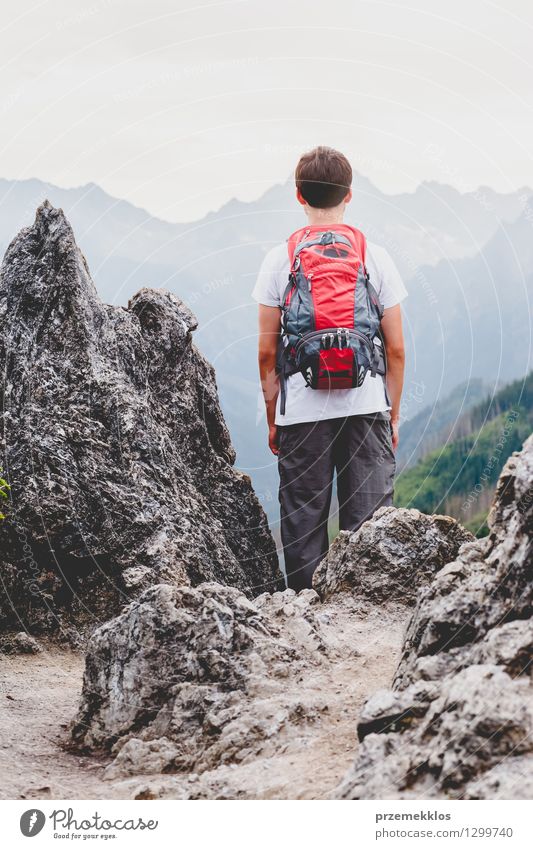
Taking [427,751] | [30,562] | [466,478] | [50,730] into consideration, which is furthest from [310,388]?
[466,478]

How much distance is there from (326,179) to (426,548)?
4119 millimetres

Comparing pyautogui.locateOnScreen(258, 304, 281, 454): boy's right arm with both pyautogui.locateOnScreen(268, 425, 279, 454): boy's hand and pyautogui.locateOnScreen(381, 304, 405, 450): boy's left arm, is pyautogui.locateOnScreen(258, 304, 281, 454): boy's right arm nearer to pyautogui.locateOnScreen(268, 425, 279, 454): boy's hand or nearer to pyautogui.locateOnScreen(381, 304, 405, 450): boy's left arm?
pyautogui.locateOnScreen(268, 425, 279, 454): boy's hand

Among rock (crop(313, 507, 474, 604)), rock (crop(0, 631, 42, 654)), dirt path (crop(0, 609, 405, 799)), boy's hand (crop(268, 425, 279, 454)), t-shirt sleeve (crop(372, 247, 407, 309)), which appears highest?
t-shirt sleeve (crop(372, 247, 407, 309))

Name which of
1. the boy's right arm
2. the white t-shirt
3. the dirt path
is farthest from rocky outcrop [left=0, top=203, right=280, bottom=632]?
the white t-shirt

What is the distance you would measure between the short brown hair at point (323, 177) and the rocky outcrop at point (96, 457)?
2.66 m

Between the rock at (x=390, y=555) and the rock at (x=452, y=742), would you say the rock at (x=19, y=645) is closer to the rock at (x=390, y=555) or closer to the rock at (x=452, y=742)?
the rock at (x=390, y=555)

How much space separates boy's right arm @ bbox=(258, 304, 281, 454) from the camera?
33.0 ft

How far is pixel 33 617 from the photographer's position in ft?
33.2

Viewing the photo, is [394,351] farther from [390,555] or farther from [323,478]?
[390,555]

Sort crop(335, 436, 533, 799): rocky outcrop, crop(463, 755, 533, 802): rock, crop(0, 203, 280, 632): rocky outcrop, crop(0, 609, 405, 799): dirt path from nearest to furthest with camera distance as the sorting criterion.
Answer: crop(463, 755, 533, 802): rock
crop(335, 436, 533, 799): rocky outcrop
crop(0, 609, 405, 799): dirt path
crop(0, 203, 280, 632): rocky outcrop

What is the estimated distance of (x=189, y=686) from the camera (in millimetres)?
6984

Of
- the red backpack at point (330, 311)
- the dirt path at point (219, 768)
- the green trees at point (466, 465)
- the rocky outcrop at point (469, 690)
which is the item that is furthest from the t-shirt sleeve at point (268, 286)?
the green trees at point (466, 465)

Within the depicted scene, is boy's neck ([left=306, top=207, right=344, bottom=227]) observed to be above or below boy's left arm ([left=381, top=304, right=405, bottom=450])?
above

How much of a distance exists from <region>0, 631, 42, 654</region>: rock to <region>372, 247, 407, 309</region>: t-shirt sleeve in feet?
17.2
